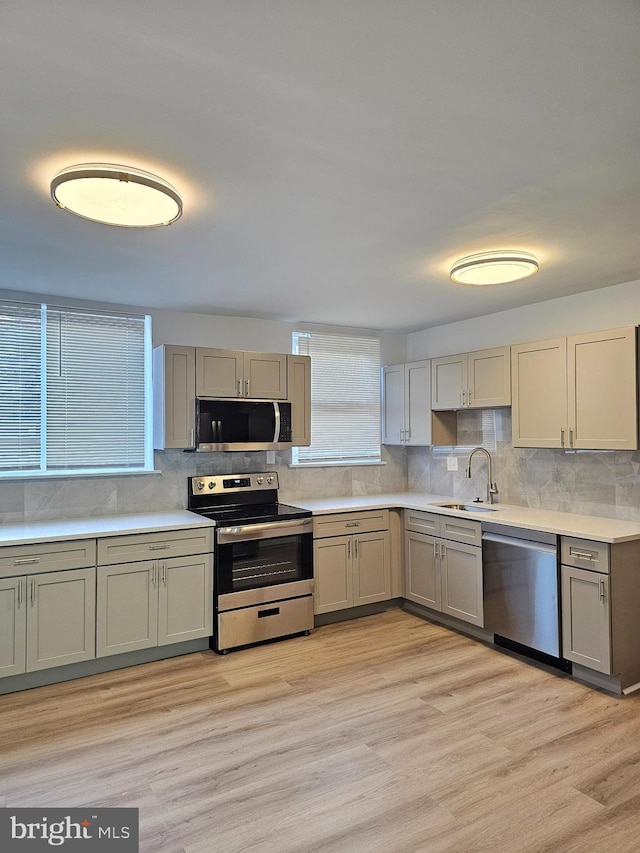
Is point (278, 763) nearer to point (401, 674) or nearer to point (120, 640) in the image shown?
point (401, 674)

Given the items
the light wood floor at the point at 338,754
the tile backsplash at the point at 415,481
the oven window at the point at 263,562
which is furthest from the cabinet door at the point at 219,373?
the light wood floor at the point at 338,754

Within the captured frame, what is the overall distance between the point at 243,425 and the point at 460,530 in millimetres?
1773

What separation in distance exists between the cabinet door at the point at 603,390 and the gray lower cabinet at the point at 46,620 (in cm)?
319

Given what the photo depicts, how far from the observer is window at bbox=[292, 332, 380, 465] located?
5051 mm

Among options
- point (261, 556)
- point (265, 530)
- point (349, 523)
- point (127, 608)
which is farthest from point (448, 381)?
point (127, 608)

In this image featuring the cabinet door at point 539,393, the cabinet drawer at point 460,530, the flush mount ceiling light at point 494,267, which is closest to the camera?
the flush mount ceiling light at point 494,267

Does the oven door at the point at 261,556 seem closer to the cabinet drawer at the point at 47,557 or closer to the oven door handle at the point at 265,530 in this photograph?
the oven door handle at the point at 265,530

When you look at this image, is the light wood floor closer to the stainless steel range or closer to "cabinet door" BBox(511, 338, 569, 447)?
the stainless steel range

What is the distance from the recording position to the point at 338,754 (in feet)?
8.46

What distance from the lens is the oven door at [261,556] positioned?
379 cm

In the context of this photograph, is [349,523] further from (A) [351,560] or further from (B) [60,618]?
(B) [60,618]

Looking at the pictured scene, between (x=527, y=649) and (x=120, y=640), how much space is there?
2597 millimetres

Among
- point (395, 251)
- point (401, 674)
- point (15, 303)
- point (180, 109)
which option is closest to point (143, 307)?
point (15, 303)

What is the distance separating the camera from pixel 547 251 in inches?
118
